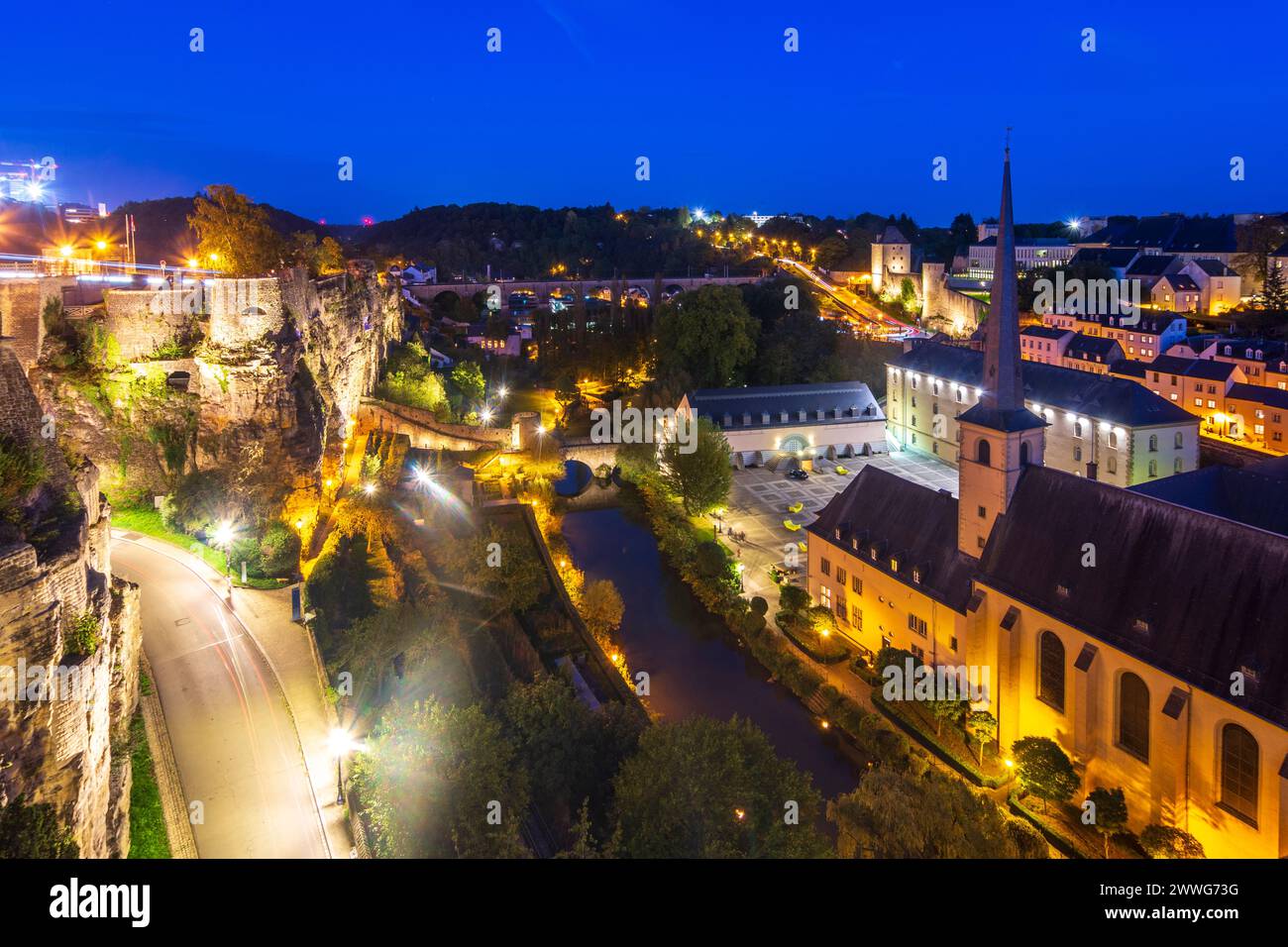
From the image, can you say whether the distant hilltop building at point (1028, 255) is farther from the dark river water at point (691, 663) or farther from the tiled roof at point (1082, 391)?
the dark river water at point (691, 663)

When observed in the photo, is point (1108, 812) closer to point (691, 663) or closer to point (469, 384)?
point (691, 663)

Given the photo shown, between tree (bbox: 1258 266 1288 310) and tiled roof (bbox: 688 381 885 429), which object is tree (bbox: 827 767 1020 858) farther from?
tree (bbox: 1258 266 1288 310)

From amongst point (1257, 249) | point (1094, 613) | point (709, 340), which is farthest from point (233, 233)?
point (1257, 249)

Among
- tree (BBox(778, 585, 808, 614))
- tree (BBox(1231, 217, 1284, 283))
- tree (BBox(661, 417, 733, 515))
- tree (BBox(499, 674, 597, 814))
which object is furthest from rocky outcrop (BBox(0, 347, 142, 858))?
tree (BBox(1231, 217, 1284, 283))

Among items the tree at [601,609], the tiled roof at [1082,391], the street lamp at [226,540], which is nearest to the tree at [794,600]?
the tree at [601,609]

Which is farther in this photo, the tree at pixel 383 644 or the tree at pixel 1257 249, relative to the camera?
the tree at pixel 1257 249
